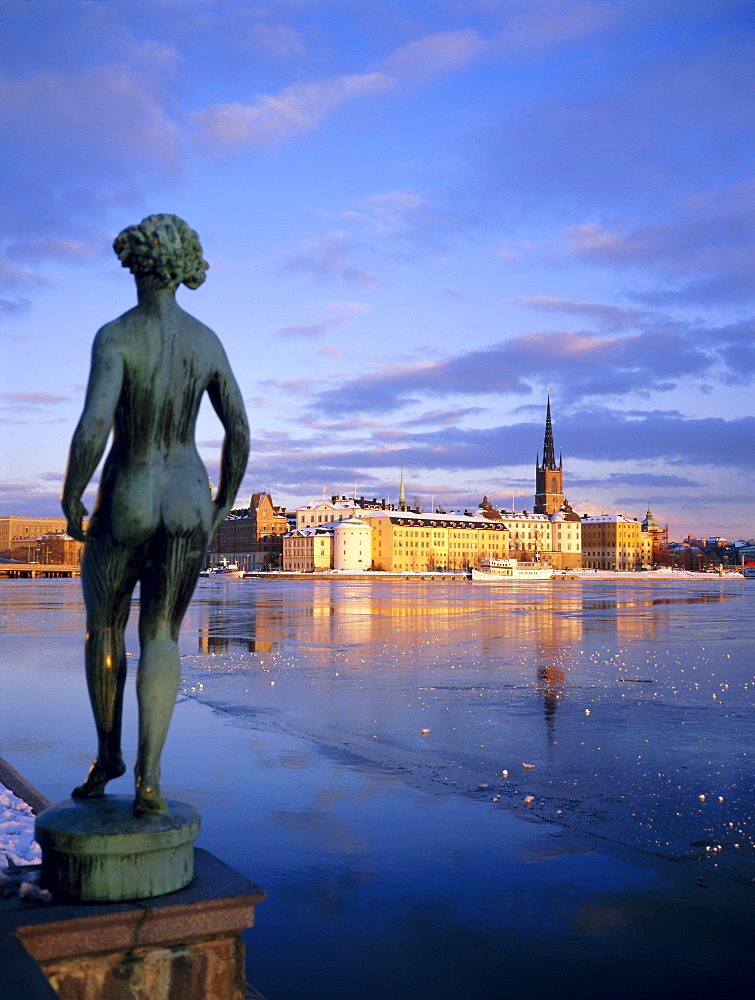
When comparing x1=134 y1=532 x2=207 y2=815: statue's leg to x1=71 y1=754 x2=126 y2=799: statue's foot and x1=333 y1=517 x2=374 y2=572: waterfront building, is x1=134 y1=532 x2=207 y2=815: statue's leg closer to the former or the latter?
x1=71 y1=754 x2=126 y2=799: statue's foot

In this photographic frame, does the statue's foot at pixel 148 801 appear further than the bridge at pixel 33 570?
No

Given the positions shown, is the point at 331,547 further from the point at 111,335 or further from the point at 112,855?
the point at 112,855

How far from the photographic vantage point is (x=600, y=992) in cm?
427

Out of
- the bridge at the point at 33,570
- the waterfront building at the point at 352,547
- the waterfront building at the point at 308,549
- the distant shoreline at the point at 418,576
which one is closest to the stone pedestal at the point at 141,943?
the distant shoreline at the point at 418,576

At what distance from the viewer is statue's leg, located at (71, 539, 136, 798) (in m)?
3.88

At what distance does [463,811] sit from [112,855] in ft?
13.1

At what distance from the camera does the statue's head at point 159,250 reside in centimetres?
391

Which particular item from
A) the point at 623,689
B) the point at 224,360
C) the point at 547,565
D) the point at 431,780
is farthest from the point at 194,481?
the point at 547,565

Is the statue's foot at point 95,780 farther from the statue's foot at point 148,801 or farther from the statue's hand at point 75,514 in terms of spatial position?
the statue's hand at point 75,514

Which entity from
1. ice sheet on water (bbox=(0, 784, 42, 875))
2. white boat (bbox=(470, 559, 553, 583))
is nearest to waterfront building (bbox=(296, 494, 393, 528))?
white boat (bbox=(470, 559, 553, 583))

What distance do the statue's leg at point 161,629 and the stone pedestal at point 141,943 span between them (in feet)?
1.90

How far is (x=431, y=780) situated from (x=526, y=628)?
20.4 meters

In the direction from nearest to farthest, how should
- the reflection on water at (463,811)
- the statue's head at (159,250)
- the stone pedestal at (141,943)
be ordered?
the stone pedestal at (141,943)
the statue's head at (159,250)
the reflection on water at (463,811)

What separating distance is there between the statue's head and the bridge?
152496 millimetres
